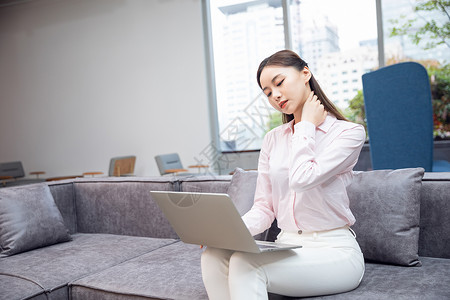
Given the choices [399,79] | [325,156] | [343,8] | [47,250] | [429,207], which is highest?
[343,8]

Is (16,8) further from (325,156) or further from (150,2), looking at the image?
(325,156)

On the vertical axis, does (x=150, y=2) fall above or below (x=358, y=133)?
above

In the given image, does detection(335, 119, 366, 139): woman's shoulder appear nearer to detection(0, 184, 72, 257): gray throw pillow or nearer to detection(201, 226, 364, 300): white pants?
detection(201, 226, 364, 300): white pants

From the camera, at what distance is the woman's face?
4.97 feet

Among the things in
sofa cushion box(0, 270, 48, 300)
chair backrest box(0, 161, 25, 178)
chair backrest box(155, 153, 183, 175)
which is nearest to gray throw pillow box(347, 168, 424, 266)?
sofa cushion box(0, 270, 48, 300)

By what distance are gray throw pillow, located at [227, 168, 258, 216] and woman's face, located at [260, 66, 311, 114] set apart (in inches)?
22.7

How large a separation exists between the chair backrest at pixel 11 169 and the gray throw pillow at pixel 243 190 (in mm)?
5674

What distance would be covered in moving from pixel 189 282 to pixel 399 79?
145 centimetres

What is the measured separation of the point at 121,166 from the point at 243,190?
13.7 feet

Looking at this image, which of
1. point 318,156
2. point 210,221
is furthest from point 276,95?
point 210,221

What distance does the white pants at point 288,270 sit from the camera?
1.24 metres

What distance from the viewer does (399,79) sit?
2.23m

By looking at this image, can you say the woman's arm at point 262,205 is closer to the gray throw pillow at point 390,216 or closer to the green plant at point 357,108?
the gray throw pillow at point 390,216

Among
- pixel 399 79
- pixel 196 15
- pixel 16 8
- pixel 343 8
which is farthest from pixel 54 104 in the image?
pixel 399 79
